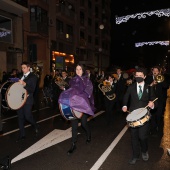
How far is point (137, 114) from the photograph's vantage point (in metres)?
4.41

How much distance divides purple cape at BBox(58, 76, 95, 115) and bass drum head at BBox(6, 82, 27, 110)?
125 cm

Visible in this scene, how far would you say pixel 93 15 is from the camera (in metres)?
44.2

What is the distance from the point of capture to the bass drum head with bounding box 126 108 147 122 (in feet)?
14.1

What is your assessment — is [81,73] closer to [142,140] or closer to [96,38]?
[142,140]

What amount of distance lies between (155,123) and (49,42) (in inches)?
836

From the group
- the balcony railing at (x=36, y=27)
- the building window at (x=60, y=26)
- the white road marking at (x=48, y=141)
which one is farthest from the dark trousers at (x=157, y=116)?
the building window at (x=60, y=26)

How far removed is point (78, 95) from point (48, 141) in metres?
1.82

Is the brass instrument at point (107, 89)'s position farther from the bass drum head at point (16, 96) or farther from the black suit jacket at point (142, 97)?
the black suit jacket at point (142, 97)

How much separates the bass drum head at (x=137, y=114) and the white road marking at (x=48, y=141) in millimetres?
2375

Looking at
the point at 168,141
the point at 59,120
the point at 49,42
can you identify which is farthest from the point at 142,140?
the point at 49,42

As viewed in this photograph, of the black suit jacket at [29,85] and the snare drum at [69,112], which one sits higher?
the black suit jacket at [29,85]

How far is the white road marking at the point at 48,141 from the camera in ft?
17.3

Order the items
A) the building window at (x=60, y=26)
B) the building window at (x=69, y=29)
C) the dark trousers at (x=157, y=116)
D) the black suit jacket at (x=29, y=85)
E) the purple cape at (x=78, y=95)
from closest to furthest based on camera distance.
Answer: the purple cape at (x=78, y=95) < the black suit jacket at (x=29, y=85) < the dark trousers at (x=157, y=116) < the building window at (x=60, y=26) < the building window at (x=69, y=29)

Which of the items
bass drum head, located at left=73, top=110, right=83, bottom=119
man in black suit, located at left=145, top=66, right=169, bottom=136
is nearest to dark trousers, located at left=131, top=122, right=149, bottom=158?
bass drum head, located at left=73, top=110, right=83, bottom=119
